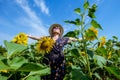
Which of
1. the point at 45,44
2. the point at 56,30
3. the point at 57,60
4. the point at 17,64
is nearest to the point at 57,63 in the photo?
the point at 57,60

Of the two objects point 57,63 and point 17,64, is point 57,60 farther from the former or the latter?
point 17,64

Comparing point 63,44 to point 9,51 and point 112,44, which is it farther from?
point 9,51

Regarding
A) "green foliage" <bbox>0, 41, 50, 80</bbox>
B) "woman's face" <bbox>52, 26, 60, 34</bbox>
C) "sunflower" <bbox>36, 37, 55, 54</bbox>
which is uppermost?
"woman's face" <bbox>52, 26, 60, 34</bbox>

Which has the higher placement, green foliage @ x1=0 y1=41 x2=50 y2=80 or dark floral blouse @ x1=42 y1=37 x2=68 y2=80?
dark floral blouse @ x1=42 y1=37 x2=68 y2=80

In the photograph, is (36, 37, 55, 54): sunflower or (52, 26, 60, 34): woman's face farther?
(52, 26, 60, 34): woman's face

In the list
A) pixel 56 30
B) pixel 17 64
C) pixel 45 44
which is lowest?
pixel 17 64

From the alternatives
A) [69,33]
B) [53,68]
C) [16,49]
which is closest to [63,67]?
[53,68]

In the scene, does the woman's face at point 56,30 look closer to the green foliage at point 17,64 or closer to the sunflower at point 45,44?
the sunflower at point 45,44

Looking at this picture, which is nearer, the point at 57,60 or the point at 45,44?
the point at 45,44

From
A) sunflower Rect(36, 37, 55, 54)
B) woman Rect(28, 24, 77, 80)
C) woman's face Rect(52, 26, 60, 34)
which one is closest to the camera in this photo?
sunflower Rect(36, 37, 55, 54)

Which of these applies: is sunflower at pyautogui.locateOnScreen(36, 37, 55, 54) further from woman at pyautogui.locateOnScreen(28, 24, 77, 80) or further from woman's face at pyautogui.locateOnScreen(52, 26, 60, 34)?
woman's face at pyautogui.locateOnScreen(52, 26, 60, 34)

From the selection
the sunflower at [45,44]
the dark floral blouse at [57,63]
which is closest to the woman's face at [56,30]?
the dark floral blouse at [57,63]

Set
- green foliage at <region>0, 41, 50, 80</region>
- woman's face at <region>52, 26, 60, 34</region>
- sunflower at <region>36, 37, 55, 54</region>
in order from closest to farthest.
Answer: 1. green foliage at <region>0, 41, 50, 80</region>
2. sunflower at <region>36, 37, 55, 54</region>
3. woman's face at <region>52, 26, 60, 34</region>

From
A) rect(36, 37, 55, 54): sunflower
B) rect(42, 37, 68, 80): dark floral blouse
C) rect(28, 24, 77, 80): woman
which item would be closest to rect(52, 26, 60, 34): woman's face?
rect(28, 24, 77, 80): woman
